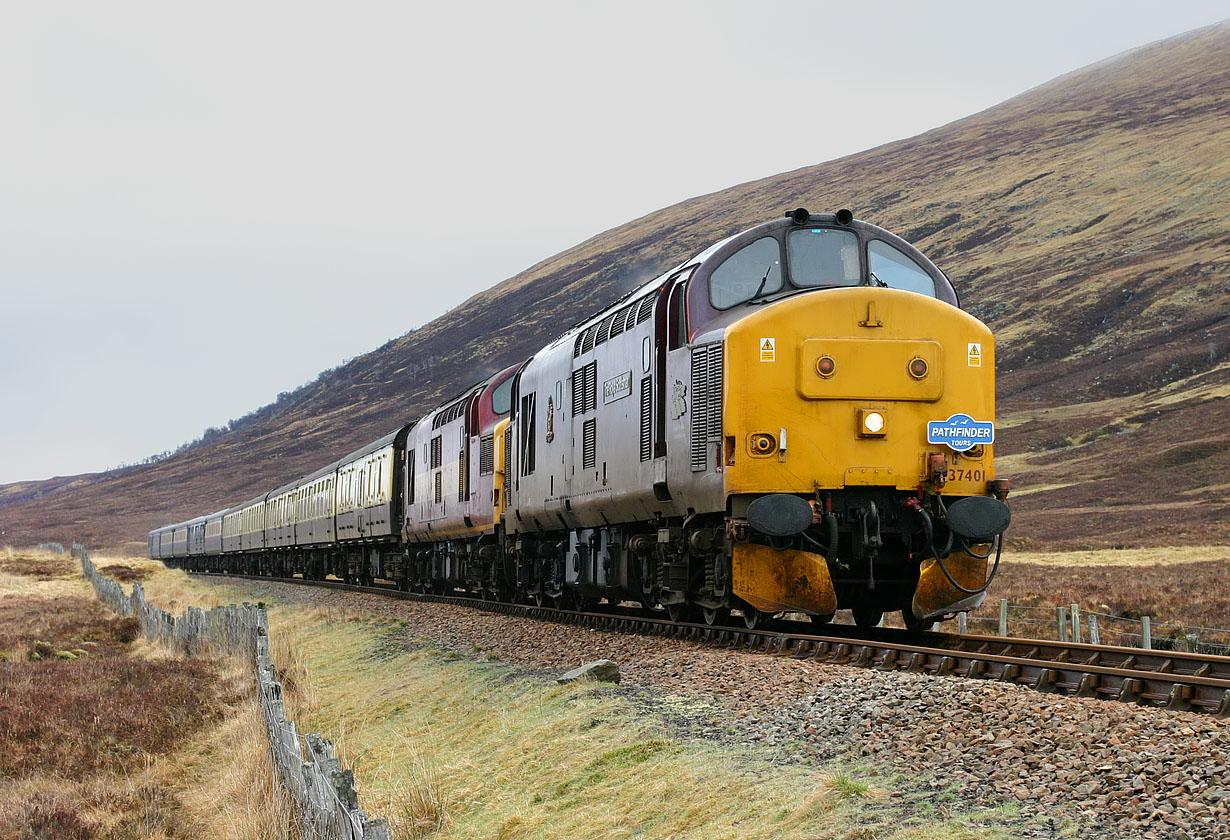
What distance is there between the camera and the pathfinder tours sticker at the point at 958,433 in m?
12.3

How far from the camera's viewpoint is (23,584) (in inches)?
1715

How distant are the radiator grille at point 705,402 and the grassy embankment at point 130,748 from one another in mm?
5089

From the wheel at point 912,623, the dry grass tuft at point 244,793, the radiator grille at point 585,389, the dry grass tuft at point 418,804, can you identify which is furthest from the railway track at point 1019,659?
the dry grass tuft at point 244,793

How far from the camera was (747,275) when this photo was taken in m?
13.5

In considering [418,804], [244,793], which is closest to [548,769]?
[418,804]

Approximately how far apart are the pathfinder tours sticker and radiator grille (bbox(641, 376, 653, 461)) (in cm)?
349

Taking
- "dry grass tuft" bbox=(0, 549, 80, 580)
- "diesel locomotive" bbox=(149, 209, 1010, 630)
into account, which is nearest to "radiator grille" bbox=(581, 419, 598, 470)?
"diesel locomotive" bbox=(149, 209, 1010, 630)

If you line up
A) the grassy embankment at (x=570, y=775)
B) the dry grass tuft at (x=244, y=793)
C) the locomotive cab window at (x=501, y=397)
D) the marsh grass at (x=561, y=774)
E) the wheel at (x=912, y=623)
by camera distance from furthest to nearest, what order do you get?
the locomotive cab window at (x=501, y=397)
the wheel at (x=912, y=623)
the dry grass tuft at (x=244, y=793)
the marsh grass at (x=561, y=774)
the grassy embankment at (x=570, y=775)

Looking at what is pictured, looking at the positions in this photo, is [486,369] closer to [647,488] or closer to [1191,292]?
[1191,292]

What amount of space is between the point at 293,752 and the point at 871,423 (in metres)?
6.55

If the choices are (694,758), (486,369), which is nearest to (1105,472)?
(694,758)

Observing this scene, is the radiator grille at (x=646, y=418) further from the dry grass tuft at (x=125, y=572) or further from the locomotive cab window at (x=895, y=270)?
the dry grass tuft at (x=125, y=572)

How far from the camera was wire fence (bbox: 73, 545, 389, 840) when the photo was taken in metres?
6.11

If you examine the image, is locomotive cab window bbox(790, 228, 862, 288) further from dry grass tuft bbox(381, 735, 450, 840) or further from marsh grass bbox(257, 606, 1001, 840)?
dry grass tuft bbox(381, 735, 450, 840)
